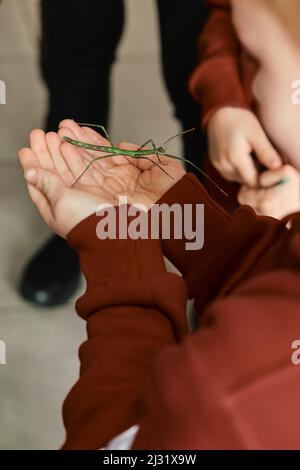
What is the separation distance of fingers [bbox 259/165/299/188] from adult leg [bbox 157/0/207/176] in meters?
0.28

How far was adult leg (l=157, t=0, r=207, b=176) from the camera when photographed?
105 cm

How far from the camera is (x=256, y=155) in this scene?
78 centimetres

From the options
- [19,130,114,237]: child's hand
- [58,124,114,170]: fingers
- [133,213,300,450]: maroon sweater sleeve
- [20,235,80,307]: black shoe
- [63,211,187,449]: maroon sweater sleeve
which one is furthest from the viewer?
[20,235,80,307]: black shoe

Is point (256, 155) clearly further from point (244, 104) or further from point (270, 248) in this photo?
point (270, 248)

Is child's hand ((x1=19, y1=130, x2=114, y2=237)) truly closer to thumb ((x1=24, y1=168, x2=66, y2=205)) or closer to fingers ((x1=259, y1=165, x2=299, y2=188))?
thumb ((x1=24, y1=168, x2=66, y2=205))

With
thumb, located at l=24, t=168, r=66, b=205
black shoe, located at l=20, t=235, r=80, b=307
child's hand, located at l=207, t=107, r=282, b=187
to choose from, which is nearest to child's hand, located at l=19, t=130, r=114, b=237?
thumb, located at l=24, t=168, r=66, b=205

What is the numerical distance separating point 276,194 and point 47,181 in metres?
0.33

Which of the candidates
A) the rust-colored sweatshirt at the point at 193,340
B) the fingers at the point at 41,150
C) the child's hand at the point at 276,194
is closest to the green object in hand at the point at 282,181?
the child's hand at the point at 276,194

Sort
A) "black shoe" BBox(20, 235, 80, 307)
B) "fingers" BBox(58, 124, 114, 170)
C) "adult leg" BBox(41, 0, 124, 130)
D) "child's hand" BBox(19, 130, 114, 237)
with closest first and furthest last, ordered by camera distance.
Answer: "child's hand" BBox(19, 130, 114, 237)
"fingers" BBox(58, 124, 114, 170)
"adult leg" BBox(41, 0, 124, 130)
"black shoe" BBox(20, 235, 80, 307)

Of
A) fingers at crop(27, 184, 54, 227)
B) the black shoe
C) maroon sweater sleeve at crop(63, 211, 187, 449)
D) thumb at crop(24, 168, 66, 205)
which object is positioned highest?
thumb at crop(24, 168, 66, 205)

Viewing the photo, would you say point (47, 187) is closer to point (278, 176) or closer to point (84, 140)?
point (84, 140)

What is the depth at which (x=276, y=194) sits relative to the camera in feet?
2.55

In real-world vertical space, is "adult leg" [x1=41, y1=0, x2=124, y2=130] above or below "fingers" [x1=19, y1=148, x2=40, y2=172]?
above

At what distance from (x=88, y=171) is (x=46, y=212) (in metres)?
0.08
